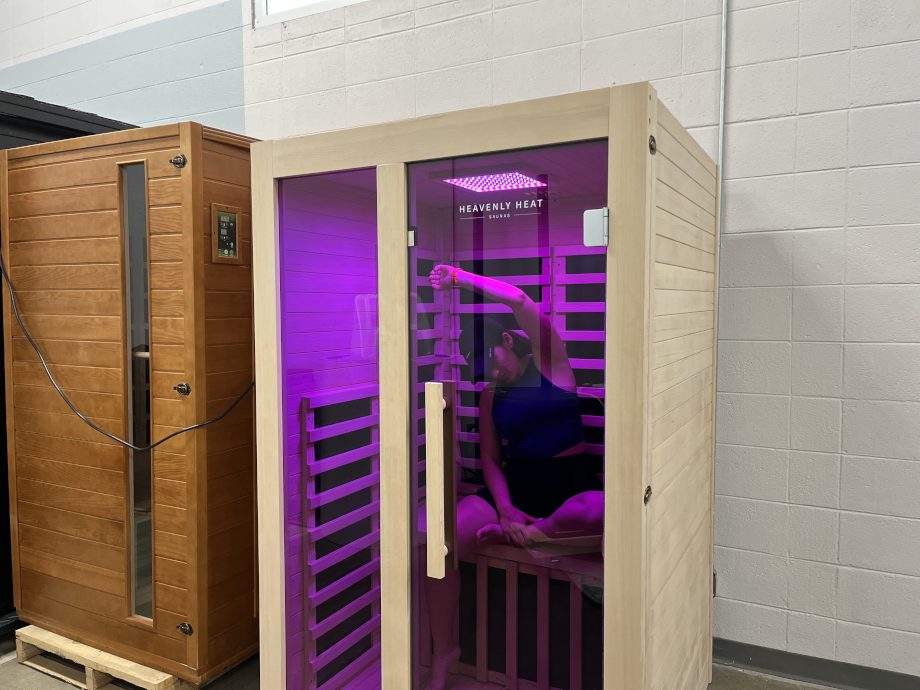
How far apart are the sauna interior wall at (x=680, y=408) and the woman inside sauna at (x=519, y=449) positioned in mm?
195

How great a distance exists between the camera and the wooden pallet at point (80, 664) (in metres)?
2.17

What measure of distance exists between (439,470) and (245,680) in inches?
51.8

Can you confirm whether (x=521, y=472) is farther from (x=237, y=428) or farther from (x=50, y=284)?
(x=50, y=284)

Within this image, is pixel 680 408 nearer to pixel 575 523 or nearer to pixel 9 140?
pixel 575 523

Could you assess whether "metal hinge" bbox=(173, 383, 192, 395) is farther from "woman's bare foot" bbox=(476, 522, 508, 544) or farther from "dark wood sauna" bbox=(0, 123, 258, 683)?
Answer: "woman's bare foot" bbox=(476, 522, 508, 544)

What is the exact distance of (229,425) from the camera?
7.30ft

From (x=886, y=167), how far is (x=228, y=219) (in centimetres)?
213

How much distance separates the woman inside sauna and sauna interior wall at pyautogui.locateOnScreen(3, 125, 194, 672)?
97cm

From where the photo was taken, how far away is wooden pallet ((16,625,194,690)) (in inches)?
85.4

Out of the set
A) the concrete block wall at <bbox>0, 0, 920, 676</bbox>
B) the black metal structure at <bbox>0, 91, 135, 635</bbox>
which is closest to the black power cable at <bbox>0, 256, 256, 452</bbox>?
the black metal structure at <bbox>0, 91, 135, 635</bbox>

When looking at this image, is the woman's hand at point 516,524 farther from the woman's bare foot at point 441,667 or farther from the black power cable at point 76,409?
the black power cable at point 76,409

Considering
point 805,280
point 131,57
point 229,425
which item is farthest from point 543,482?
point 131,57

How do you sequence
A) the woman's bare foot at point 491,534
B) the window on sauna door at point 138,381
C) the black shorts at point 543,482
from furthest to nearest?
1. the window on sauna door at point 138,381
2. the woman's bare foot at point 491,534
3. the black shorts at point 543,482

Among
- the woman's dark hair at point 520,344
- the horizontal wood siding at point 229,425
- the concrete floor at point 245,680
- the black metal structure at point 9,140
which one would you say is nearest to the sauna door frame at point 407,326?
the woman's dark hair at point 520,344
